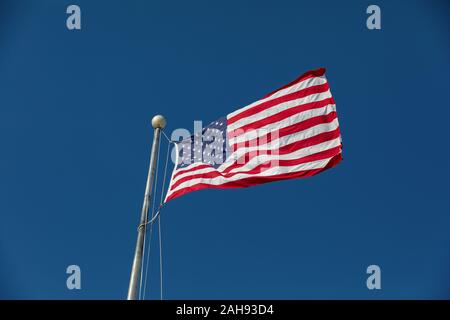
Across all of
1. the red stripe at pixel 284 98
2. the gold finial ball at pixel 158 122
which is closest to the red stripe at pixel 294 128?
the red stripe at pixel 284 98

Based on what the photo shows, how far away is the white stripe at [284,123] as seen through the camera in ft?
42.4

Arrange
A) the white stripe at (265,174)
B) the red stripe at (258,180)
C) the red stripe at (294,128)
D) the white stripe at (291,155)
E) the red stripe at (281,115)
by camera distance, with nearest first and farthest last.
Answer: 1. the red stripe at (258,180)
2. the white stripe at (265,174)
3. the white stripe at (291,155)
4. the red stripe at (294,128)
5. the red stripe at (281,115)

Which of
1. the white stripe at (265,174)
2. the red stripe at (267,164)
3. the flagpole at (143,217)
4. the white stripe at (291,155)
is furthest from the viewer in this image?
the white stripe at (291,155)

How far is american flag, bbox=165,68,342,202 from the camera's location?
1198cm

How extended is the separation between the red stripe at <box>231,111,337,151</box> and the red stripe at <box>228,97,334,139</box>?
14.2 inches

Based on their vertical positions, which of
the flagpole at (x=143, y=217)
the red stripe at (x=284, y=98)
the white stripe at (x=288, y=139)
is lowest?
the flagpole at (x=143, y=217)

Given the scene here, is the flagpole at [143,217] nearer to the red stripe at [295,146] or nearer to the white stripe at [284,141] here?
the white stripe at [284,141]

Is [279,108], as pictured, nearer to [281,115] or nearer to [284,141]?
[281,115]

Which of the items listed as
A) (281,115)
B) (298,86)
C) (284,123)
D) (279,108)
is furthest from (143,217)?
(298,86)

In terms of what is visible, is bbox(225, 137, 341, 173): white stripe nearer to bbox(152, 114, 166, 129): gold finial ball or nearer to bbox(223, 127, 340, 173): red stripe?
bbox(223, 127, 340, 173): red stripe

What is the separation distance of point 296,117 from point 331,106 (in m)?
0.99

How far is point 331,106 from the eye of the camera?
42.4 feet

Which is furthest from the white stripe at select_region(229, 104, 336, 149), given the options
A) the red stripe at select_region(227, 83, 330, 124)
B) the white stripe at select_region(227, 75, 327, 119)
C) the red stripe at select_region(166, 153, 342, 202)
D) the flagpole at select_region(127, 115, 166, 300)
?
the flagpole at select_region(127, 115, 166, 300)
